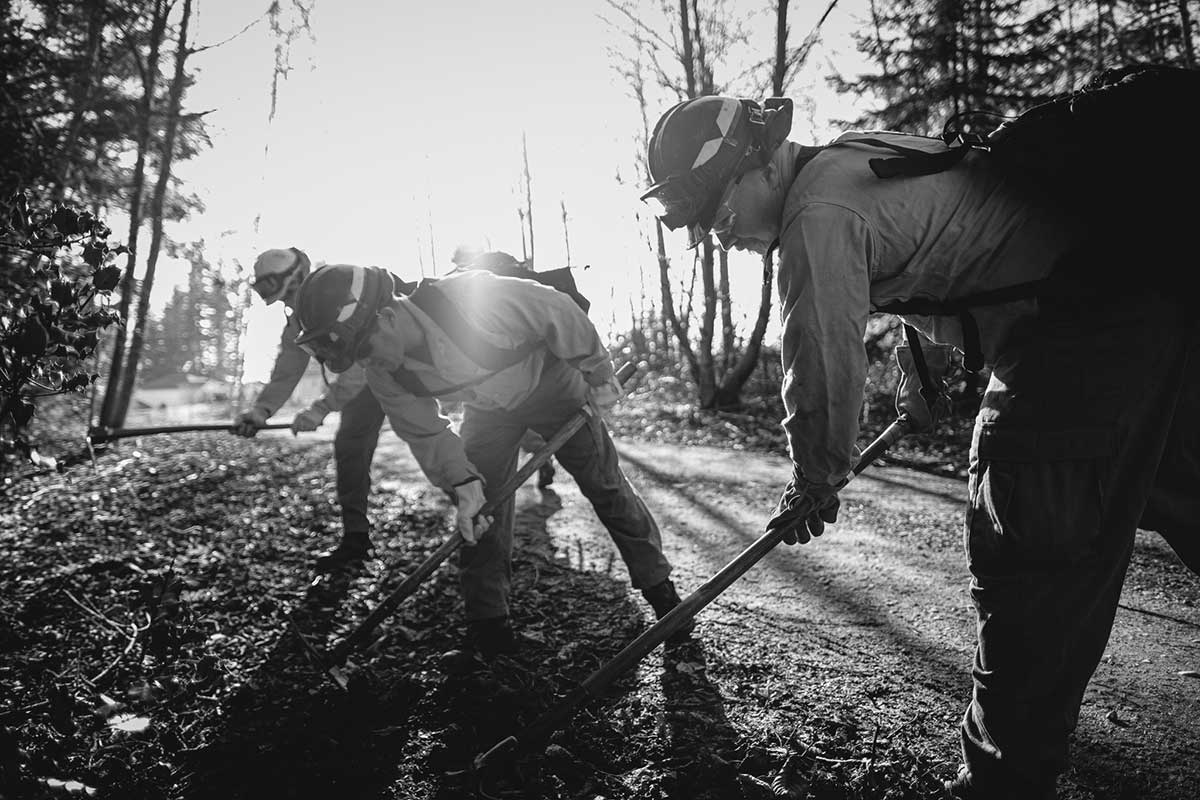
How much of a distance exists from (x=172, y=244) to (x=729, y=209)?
47.0 feet

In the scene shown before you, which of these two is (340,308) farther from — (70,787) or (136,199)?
(136,199)

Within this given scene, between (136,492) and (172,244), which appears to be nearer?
(136,492)

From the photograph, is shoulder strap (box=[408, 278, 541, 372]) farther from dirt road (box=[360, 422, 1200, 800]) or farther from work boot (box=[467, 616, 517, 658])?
Result: dirt road (box=[360, 422, 1200, 800])

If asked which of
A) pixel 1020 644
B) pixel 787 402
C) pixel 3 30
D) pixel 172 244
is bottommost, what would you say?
pixel 1020 644

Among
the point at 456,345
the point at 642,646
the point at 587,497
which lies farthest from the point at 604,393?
the point at 642,646

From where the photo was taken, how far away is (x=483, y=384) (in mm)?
3518

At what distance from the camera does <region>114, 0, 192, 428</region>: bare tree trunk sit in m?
11.6

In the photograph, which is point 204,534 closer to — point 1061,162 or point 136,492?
point 136,492

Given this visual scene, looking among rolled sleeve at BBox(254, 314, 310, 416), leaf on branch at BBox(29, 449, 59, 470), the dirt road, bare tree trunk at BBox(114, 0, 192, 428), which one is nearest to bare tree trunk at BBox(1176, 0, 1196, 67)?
the dirt road

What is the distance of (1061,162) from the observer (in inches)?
65.7

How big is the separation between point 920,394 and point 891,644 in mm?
1320

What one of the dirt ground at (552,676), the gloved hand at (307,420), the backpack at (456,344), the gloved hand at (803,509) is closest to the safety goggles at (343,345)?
the backpack at (456,344)

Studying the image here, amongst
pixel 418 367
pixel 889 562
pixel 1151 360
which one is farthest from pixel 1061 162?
pixel 889 562

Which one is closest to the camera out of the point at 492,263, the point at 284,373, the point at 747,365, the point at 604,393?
the point at 604,393
